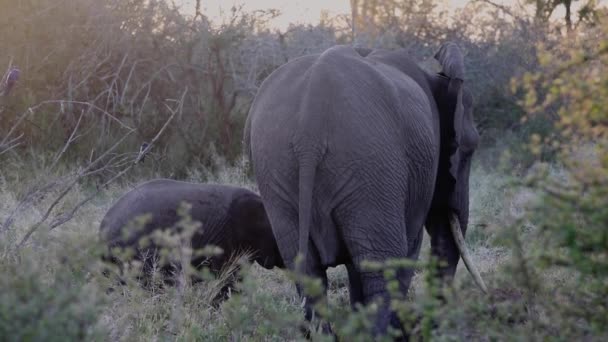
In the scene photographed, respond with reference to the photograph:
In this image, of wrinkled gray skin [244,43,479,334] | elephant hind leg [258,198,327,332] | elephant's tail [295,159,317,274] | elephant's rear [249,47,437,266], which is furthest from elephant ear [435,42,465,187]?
elephant's tail [295,159,317,274]

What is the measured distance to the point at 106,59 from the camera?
36.2ft

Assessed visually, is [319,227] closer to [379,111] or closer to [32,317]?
[379,111]

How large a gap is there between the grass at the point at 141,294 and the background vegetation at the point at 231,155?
0.06ft

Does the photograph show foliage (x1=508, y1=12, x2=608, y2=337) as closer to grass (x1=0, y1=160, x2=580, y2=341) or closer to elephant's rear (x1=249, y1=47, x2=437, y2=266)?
grass (x1=0, y1=160, x2=580, y2=341)

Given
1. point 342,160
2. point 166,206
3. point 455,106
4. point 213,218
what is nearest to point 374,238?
point 342,160

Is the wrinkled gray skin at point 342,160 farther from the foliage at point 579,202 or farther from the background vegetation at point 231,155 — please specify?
the foliage at point 579,202

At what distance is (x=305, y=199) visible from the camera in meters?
4.18

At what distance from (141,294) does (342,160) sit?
121 cm

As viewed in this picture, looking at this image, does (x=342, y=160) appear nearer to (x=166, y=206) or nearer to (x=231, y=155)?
(x=166, y=206)

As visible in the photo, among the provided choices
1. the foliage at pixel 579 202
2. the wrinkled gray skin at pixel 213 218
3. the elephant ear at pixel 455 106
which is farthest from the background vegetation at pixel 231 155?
the elephant ear at pixel 455 106

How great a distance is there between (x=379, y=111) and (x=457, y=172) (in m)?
1.61

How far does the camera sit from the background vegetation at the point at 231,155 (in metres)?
2.72

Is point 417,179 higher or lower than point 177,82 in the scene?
higher

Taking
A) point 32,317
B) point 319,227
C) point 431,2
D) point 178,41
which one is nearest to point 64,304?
point 32,317
